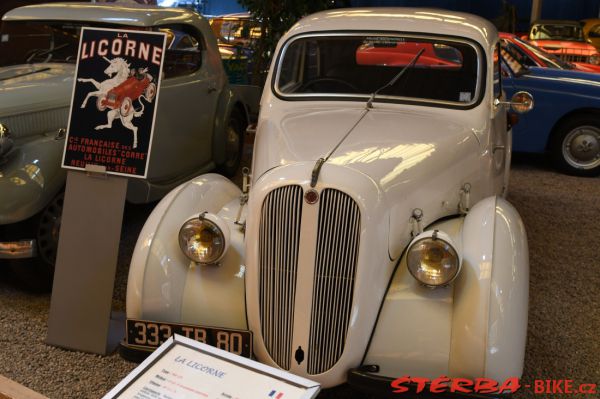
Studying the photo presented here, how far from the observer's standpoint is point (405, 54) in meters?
4.03

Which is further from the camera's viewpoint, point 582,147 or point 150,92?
point 582,147

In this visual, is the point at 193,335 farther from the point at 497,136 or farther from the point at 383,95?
the point at 497,136

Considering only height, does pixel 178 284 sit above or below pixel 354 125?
below

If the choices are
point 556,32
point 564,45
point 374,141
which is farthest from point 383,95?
point 556,32

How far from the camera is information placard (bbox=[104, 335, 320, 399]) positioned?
200 centimetres

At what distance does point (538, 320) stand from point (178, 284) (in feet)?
7.19

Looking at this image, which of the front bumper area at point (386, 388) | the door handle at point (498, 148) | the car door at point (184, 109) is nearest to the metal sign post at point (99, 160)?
the front bumper area at point (386, 388)

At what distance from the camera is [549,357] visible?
3.42 meters

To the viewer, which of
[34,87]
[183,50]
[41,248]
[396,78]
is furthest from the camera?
[183,50]

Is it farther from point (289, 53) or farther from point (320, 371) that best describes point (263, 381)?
point (289, 53)

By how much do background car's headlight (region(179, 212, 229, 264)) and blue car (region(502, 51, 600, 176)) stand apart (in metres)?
5.00

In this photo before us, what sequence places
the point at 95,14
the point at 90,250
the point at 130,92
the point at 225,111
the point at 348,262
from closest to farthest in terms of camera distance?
the point at 348,262
the point at 130,92
the point at 90,250
the point at 95,14
the point at 225,111

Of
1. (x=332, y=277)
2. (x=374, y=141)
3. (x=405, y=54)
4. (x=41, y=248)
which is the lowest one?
(x=41, y=248)

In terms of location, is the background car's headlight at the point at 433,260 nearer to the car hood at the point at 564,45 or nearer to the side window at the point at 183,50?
the side window at the point at 183,50
